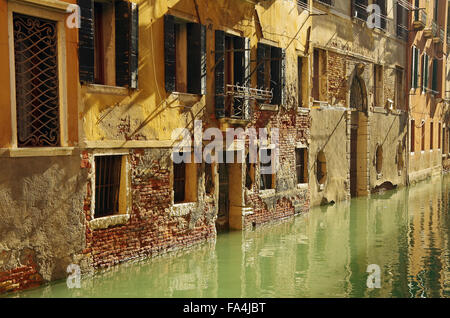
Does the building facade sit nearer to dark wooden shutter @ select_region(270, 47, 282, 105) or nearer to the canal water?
dark wooden shutter @ select_region(270, 47, 282, 105)

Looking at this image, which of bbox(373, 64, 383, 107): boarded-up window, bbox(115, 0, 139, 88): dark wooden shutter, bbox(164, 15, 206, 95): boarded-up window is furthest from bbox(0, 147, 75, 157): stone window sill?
bbox(373, 64, 383, 107): boarded-up window

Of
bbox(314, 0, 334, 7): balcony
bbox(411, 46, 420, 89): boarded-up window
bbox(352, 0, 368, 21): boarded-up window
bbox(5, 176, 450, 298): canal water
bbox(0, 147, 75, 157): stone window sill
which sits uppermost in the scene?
bbox(352, 0, 368, 21): boarded-up window

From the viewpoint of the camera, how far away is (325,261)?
29.7 feet

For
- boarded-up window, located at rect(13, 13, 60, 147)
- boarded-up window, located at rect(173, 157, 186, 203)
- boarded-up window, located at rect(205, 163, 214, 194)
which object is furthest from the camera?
boarded-up window, located at rect(205, 163, 214, 194)

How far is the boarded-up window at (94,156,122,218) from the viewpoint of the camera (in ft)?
26.7

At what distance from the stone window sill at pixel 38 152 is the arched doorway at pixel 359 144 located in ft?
40.2

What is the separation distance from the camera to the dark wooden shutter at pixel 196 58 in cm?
962

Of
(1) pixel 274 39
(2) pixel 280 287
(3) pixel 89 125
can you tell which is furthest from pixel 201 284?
(1) pixel 274 39

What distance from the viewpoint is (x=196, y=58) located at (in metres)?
9.67

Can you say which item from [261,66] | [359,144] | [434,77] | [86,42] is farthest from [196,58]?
[434,77]

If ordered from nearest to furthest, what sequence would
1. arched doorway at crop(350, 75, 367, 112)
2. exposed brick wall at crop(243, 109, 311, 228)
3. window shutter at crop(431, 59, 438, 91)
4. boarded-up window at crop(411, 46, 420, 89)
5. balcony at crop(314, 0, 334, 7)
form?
exposed brick wall at crop(243, 109, 311, 228) → balcony at crop(314, 0, 334, 7) → arched doorway at crop(350, 75, 367, 112) → boarded-up window at crop(411, 46, 420, 89) → window shutter at crop(431, 59, 438, 91)

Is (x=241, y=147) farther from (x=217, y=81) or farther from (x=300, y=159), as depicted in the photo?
(x=300, y=159)

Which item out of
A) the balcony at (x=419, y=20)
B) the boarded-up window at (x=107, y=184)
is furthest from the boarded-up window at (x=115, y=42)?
the balcony at (x=419, y=20)

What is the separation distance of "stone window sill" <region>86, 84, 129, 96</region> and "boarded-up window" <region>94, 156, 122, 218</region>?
1069 mm
